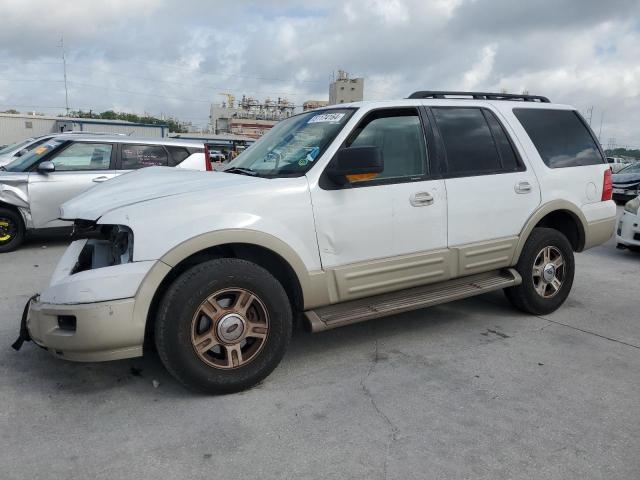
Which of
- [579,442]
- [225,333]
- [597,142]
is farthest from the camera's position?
[597,142]

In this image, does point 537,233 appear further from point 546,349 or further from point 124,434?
point 124,434

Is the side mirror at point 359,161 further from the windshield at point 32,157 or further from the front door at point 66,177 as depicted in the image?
the windshield at point 32,157

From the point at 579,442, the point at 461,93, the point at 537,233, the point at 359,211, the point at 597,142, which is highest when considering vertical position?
the point at 461,93

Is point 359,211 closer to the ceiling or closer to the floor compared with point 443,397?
closer to the ceiling

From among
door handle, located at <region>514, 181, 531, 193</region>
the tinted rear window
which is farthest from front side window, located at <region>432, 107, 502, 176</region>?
the tinted rear window

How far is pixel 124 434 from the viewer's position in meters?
2.76

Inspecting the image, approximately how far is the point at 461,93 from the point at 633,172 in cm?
1325

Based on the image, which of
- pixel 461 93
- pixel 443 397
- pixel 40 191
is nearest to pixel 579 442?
pixel 443 397

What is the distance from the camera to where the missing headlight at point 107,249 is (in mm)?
3033

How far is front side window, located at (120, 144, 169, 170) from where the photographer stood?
324 inches

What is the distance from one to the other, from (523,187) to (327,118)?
1.77m

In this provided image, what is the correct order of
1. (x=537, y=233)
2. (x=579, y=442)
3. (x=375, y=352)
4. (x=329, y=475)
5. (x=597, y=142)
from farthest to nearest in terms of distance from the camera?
(x=597, y=142), (x=537, y=233), (x=375, y=352), (x=579, y=442), (x=329, y=475)

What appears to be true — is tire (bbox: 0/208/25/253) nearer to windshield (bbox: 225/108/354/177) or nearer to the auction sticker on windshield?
windshield (bbox: 225/108/354/177)

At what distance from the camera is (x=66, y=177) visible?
25.3 feet
